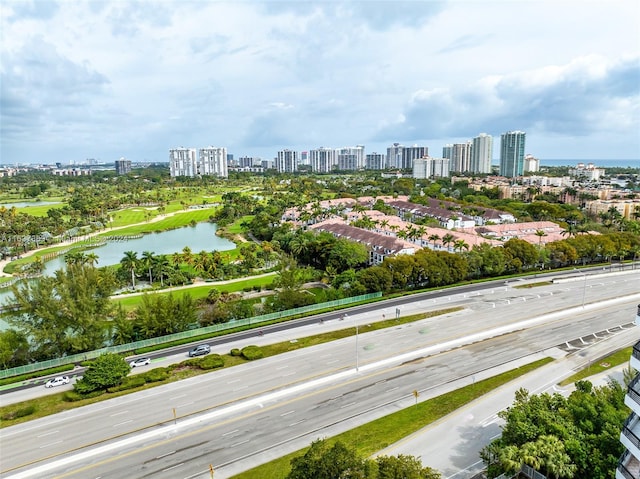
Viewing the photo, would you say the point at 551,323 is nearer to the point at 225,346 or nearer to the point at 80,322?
the point at 225,346

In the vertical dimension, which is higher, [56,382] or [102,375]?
[102,375]

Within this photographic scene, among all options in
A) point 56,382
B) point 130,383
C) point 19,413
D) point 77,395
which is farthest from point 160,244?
point 19,413

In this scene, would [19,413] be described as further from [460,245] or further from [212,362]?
[460,245]

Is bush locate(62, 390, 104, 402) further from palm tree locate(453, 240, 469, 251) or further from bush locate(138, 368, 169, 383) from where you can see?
palm tree locate(453, 240, 469, 251)

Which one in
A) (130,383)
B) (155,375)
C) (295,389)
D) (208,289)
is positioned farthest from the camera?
(208,289)

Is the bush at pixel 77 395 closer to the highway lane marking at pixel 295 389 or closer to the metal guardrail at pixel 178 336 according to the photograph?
the metal guardrail at pixel 178 336

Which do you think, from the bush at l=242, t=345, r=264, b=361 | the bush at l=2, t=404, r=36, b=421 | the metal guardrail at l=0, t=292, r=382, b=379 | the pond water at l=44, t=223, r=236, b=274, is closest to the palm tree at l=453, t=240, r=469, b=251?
the metal guardrail at l=0, t=292, r=382, b=379

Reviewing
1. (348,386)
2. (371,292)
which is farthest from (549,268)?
(348,386)
